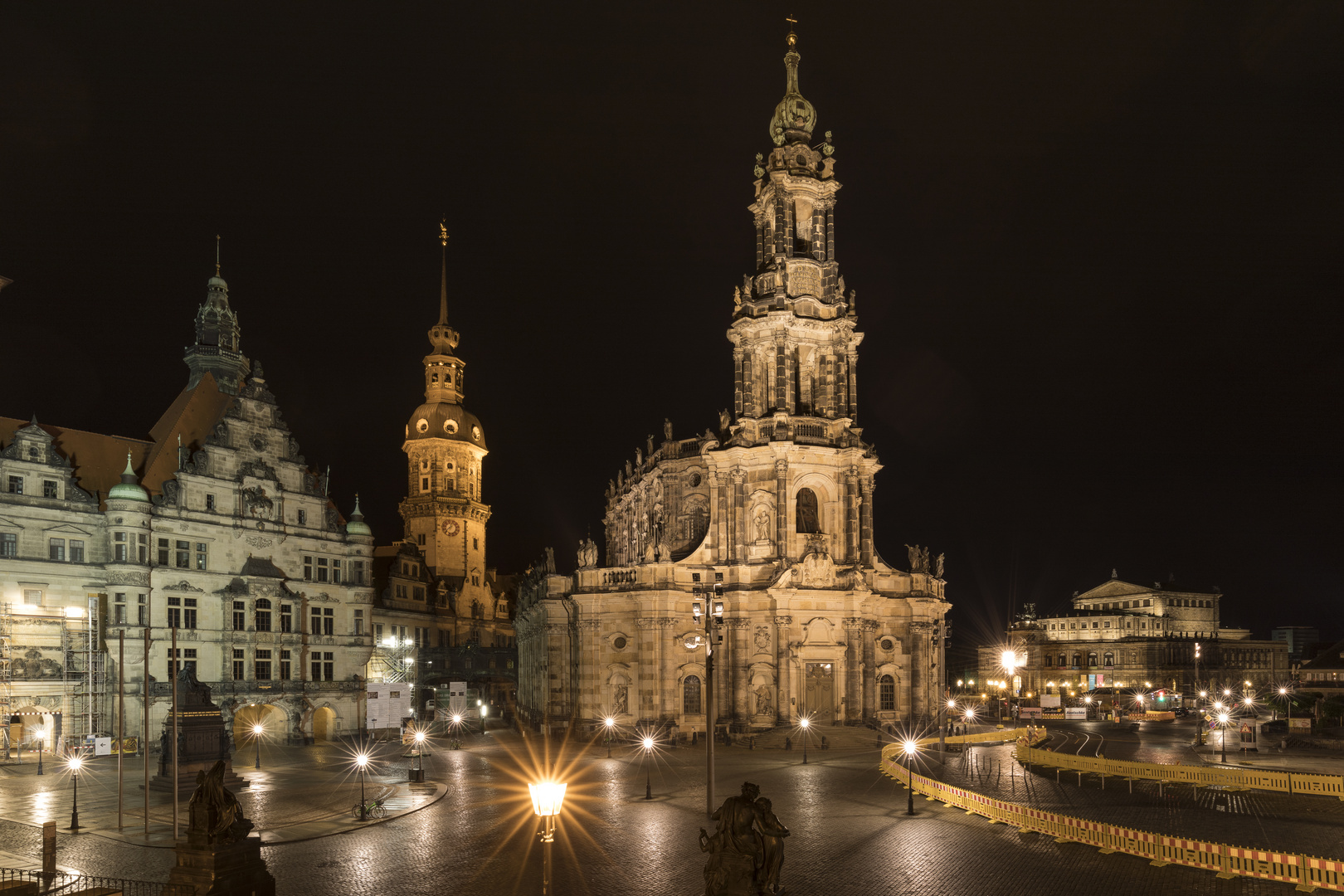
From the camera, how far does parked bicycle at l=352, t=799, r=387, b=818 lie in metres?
33.3

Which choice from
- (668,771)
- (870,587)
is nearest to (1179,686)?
(870,587)

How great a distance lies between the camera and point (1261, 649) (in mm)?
167375

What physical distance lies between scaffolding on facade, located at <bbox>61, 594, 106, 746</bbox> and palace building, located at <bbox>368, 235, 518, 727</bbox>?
2599cm

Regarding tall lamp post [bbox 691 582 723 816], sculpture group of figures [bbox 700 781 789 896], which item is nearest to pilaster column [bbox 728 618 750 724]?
tall lamp post [bbox 691 582 723 816]

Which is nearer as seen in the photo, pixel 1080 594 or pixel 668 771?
pixel 668 771

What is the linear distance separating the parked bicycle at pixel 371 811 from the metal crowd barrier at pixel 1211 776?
28235mm

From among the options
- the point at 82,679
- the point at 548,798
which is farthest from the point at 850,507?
the point at 548,798

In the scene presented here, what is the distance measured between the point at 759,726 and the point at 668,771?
1811 centimetres

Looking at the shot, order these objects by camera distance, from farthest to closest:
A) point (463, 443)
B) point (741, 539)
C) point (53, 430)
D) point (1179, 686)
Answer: point (1179, 686)
point (463, 443)
point (741, 539)
point (53, 430)

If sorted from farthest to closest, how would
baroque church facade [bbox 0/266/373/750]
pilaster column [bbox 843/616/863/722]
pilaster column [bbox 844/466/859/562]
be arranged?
pilaster column [bbox 844/466/859/562]
pilaster column [bbox 843/616/863/722]
baroque church facade [bbox 0/266/373/750]

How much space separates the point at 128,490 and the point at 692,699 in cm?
3502

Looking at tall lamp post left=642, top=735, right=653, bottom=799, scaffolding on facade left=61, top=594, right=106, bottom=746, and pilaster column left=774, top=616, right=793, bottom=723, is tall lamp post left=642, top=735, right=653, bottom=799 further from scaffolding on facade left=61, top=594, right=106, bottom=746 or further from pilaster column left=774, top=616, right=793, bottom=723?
scaffolding on facade left=61, top=594, right=106, bottom=746

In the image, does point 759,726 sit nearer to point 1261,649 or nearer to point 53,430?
point 53,430

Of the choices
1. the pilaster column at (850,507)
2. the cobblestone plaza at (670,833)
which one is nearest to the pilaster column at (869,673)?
the pilaster column at (850,507)
